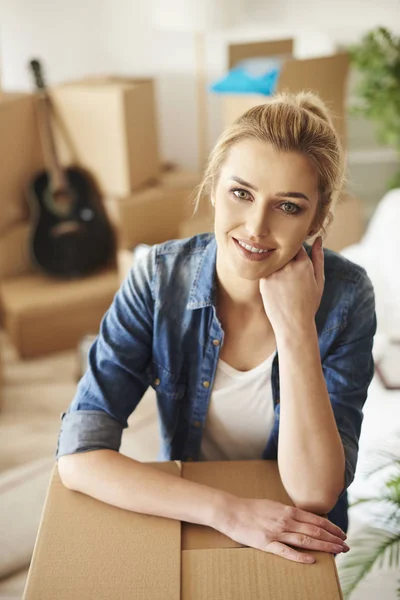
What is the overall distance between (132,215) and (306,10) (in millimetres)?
1216

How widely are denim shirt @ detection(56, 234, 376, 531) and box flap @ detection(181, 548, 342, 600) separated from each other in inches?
9.2

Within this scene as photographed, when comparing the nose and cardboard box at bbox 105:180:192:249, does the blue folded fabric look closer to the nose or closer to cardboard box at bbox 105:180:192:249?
cardboard box at bbox 105:180:192:249

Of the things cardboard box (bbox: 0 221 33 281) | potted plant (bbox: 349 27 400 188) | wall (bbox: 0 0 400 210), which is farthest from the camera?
wall (bbox: 0 0 400 210)

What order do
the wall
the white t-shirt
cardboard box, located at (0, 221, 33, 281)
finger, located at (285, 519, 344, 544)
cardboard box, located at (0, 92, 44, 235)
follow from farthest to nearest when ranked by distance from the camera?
the wall
cardboard box, located at (0, 221, 33, 281)
cardboard box, located at (0, 92, 44, 235)
the white t-shirt
finger, located at (285, 519, 344, 544)

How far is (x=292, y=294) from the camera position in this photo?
1.08 metres

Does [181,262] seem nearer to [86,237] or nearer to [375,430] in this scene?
[375,430]

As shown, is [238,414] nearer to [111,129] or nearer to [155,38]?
[111,129]

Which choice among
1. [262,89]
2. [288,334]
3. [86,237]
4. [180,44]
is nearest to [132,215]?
[86,237]

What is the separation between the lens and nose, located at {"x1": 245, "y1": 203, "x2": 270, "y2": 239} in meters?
1.02

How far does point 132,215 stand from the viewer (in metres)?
2.83

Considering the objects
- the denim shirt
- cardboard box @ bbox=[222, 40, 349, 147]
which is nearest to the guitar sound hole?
cardboard box @ bbox=[222, 40, 349, 147]

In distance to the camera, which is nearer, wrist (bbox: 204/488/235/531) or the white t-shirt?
wrist (bbox: 204/488/235/531)

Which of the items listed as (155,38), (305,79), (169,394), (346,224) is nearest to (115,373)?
(169,394)

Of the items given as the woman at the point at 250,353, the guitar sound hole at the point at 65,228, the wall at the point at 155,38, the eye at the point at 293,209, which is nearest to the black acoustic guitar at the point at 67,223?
the guitar sound hole at the point at 65,228
